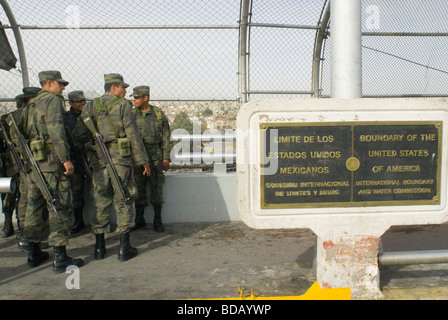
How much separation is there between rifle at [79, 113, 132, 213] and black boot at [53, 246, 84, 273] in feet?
2.30

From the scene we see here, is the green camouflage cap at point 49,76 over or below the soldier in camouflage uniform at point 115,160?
over

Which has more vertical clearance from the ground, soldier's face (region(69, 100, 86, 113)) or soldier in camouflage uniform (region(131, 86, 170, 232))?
soldier's face (region(69, 100, 86, 113))

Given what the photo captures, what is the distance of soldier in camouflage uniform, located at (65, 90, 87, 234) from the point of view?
17.5 feet

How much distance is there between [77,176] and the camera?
5387mm

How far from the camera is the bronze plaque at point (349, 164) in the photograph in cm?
305

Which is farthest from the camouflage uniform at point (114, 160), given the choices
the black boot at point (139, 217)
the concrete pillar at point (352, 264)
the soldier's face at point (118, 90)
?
the concrete pillar at point (352, 264)

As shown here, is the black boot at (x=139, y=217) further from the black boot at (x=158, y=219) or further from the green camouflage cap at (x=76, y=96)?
the green camouflage cap at (x=76, y=96)

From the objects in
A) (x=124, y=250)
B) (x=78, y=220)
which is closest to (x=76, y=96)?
(x=78, y=220)

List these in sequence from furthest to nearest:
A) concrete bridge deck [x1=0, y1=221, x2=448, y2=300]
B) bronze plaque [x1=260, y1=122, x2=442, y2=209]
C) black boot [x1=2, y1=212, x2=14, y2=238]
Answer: black boot [x1=2, y1=212, x2=14, y2=238] → concrete bridge deck [x1=0, y1=221, x2=448, y2=300] → bronze plaque [x1=260, y1=122, x2=442, y2=209]

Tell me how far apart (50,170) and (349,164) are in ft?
9.22

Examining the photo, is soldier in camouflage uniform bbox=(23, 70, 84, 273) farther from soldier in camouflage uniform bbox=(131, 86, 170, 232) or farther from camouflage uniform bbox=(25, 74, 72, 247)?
soldier in camouflage uniform bbox=(131, 86, 170, 232)

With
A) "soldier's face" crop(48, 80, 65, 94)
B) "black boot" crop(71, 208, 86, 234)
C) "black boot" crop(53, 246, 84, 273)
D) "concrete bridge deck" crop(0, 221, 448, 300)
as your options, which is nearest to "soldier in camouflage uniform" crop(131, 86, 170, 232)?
"concrete bridge deck" crop(0, 221, 448, 300)

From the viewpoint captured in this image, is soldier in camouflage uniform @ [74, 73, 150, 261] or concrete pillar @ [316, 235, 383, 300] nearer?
concrete pillar @ [316, 235, 383, 300]

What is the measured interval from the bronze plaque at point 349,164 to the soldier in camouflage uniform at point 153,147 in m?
2.62
